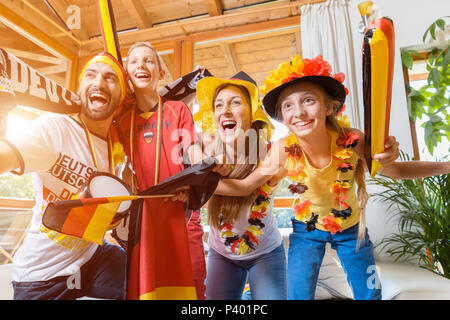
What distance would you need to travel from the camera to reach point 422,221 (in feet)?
3.69

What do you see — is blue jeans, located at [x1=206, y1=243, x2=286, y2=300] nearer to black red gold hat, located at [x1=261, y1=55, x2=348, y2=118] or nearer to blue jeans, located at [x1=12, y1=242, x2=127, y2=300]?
blue jeans, located at [x1=12, y1=242, x2=127, y2=300]

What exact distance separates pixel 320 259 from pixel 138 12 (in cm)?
90

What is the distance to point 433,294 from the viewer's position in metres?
0.75

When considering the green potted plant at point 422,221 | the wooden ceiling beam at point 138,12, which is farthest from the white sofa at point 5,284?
the green potted plant at point 422,221

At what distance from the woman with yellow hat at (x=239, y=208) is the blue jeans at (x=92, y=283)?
280mm

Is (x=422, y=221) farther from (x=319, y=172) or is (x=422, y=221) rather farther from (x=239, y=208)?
(x=239, y=208)

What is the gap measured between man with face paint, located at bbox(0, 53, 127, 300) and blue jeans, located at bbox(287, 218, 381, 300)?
1.45ft

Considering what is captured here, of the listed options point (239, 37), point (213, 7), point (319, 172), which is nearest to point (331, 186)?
point (319, 172)

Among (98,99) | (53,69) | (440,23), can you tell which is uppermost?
(440,23)

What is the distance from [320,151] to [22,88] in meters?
0.64

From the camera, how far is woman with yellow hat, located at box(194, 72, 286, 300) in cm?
69

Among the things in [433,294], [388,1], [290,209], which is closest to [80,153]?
[290,209]

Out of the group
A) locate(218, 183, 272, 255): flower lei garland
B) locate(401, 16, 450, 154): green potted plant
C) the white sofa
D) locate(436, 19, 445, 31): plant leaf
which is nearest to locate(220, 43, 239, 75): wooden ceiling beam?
locate(218, 183, 272, 255): flower lei garland

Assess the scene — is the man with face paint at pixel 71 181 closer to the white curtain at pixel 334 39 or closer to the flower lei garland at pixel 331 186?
the flower lei garland at pixel 331 186
